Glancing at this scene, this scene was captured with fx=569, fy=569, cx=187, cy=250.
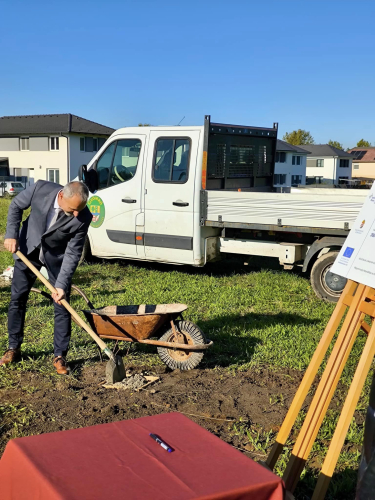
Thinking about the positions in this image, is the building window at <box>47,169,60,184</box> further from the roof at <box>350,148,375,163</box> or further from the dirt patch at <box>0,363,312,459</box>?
Answer: the roof at <box>350,148,375,163</box>

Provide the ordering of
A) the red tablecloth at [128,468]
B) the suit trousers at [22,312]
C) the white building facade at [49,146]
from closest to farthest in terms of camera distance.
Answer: the red tablecloth at [128,468], the suit trousers at [22,312], the white building facade at [49,146]

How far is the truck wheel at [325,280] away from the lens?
870 centimetres

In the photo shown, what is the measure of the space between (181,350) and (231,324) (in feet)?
5.92

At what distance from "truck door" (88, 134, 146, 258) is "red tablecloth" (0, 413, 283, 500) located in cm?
791

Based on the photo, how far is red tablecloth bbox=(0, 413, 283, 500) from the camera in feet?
6.34

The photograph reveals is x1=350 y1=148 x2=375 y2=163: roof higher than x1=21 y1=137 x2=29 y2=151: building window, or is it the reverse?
x1=350 y1=148 x2=375 y2=163: roof

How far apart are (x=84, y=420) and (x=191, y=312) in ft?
11.1

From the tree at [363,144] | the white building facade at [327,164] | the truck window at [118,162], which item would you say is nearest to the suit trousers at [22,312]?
the truck window at [118,162]

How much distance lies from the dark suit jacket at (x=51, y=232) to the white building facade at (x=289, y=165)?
185 ft

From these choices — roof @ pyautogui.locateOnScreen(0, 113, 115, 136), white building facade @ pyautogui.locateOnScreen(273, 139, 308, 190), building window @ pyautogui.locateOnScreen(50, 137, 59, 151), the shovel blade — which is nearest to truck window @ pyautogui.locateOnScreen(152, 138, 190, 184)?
the shovel blade

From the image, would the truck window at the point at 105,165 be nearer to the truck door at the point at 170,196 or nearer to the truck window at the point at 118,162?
the truck window at the point at 118,162

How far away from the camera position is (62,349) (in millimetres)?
5527

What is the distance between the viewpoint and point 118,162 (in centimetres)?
1028

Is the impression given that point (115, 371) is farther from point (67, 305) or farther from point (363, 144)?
point (363, 144)
